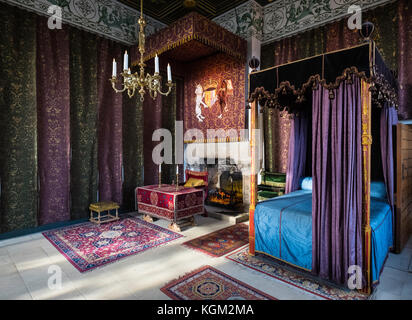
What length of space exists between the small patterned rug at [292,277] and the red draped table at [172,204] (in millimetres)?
1423

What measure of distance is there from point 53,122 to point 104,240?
2.45 metres

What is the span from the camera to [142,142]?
5953mm

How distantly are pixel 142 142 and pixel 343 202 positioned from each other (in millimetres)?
4620

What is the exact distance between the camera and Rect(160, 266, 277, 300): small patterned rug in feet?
7.90

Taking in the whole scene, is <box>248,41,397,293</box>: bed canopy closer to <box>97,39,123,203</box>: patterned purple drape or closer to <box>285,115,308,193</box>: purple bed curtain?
<box>285,115,308,193</box>: purple bed curtain

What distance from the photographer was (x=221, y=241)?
12.9 ft

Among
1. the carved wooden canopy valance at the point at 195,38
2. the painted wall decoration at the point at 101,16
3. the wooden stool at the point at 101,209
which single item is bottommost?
the wooden stool at the point at 101,209

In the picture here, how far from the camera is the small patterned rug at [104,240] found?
332cm

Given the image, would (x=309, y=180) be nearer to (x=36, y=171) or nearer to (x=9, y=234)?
(x=36, y=171)

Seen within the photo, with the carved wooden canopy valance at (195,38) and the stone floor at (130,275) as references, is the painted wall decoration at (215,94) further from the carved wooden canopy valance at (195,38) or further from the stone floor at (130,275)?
the stone floor at (130,275)

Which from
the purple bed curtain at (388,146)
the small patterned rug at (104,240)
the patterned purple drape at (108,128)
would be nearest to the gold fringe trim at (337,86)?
the purple bed curtain at (388,146)

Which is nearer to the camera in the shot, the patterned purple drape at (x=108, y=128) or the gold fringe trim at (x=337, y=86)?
the gold fringe trim at (x=337, y=86)

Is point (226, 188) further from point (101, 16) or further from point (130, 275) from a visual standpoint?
point (101, 16)
